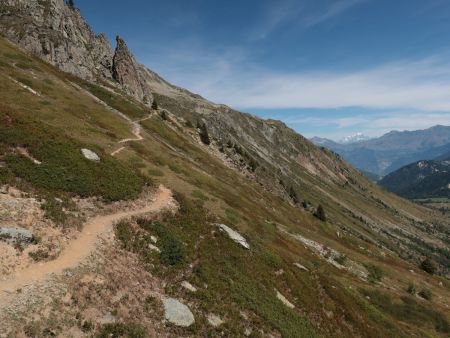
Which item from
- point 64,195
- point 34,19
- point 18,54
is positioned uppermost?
point 34,19

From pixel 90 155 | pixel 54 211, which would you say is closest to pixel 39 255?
pixel 54 211

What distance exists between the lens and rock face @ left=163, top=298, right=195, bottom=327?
23.5 meters

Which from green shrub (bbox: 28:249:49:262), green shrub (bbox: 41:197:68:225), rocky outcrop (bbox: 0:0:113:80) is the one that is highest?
rocky outcrop (bbox: 0:0:113:80)

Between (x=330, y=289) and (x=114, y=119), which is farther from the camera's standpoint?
(x=114, y=119)

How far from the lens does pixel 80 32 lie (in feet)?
558

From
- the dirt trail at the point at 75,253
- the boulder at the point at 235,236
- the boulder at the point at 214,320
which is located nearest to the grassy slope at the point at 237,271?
the boulder at the point at 214,320

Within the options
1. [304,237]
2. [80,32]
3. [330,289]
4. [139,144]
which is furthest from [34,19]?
[330,289]

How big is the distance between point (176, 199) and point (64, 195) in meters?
12.5

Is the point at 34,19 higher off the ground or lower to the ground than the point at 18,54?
higher

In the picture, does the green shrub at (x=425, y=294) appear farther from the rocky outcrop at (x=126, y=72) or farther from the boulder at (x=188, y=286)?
the rocky outcrop at (x=126, y=72)

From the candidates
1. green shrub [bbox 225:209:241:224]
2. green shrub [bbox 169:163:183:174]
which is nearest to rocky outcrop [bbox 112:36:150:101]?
green shrub [bbox 169:163:183:174]

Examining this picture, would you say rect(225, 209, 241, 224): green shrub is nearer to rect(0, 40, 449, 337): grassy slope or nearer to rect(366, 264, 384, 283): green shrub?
rect(0, 40, 449, 337): grassy slope

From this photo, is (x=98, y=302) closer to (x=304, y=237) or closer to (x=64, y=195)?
(x=64, y=195)

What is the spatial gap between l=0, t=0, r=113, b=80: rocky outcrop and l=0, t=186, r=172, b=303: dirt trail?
10825cm
